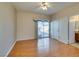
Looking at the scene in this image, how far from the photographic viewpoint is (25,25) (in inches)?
268

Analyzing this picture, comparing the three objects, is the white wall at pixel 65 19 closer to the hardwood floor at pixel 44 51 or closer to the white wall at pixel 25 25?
the hardwood floor at pixel 44 51

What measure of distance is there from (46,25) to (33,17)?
127 cm

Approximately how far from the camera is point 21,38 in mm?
6535

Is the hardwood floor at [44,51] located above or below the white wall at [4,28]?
below

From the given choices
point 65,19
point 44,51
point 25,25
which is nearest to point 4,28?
point 44,51

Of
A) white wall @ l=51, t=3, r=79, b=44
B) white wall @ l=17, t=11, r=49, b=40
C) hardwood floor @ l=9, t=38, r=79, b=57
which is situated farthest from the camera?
white wall @ l=17, t=11, r=49, b=40

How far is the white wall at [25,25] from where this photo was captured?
6465mm

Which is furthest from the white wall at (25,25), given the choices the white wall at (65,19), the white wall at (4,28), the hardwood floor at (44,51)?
the white wall at (4,28)

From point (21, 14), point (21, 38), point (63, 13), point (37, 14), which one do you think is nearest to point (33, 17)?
point (37, 14)

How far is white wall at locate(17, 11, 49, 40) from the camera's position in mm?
6465

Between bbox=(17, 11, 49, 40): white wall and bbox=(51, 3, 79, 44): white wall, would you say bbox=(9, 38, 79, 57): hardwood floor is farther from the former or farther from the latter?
bbox=(17, 11, 49, 40): white wall

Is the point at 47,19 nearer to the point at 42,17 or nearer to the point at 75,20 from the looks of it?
the point at 42,17

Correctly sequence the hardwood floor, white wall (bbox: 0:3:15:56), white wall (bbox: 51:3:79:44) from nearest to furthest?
white wall (bbox: 0:3:15:56) → the hardwood floor → white wall (bbox: 51:3:79:44)

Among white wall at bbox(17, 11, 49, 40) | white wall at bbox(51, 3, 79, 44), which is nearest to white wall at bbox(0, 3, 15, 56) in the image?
white wall at bbox(51, 3, 79, 44)
